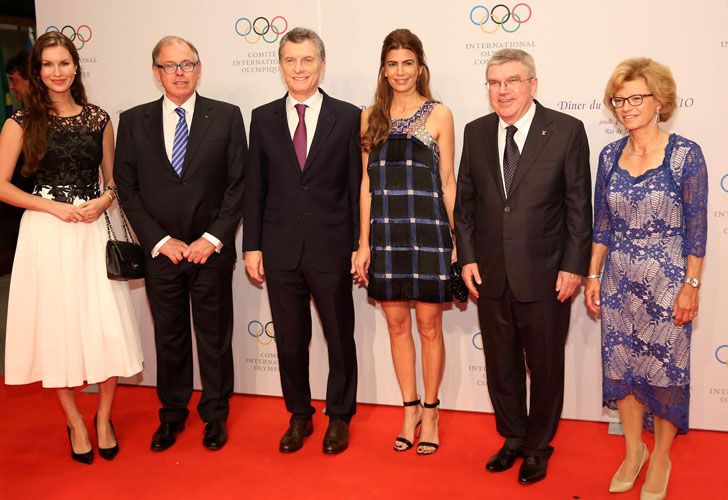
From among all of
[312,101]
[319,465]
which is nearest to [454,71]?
[312,101]

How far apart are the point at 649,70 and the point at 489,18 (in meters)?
1.26

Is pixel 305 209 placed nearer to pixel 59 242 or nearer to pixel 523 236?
pixel 523 236

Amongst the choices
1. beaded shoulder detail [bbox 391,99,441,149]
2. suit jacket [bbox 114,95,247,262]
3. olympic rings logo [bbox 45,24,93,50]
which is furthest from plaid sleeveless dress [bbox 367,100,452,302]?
olympic rings logo [bbox 45,24,93,50]

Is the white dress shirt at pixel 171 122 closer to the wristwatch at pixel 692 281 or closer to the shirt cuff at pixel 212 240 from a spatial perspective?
the shirt cuff at pixel 212 240

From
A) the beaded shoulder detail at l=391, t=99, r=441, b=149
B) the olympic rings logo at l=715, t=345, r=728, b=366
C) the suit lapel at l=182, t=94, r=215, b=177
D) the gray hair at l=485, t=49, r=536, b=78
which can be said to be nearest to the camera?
→ the gray hair at l=485, t=49, r=536, b=78

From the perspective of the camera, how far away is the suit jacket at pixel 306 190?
363 centimetres

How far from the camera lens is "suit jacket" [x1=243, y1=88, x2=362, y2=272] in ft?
11.9

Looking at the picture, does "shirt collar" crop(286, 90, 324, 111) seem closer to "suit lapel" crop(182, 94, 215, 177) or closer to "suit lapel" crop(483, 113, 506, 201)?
"suit lapel" crop(182, 94, 215, 177)

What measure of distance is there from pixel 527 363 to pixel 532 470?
0.50 metres

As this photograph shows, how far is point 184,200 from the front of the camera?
146 inches

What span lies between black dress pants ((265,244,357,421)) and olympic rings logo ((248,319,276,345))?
777 mm

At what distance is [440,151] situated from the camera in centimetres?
357

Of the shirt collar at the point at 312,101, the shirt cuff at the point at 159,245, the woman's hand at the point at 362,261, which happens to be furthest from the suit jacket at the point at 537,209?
the shirt cuff at the point at 159,245

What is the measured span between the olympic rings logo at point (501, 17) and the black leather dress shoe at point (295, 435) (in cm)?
238
